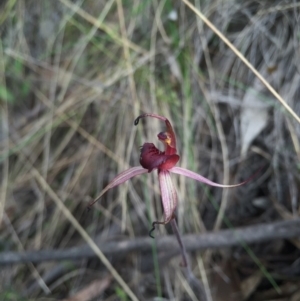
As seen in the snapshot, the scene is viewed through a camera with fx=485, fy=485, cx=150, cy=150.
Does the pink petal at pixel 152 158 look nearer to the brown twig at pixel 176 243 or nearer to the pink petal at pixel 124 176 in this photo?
the pink petal at pixel 124 176

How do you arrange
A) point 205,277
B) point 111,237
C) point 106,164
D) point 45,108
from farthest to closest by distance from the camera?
point 45,108, point 106,164, point 111,237, point 205,277

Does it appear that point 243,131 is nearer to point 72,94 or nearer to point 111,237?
point 111,237

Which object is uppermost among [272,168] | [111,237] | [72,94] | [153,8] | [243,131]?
[153,8]

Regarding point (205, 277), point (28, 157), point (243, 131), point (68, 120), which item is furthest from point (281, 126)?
point (28, 157)

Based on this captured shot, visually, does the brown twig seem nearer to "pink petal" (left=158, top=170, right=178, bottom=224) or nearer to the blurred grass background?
the blurred grass background

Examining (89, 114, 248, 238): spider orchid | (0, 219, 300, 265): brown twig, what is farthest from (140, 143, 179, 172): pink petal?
(0, 219, 300, 265): brown twig

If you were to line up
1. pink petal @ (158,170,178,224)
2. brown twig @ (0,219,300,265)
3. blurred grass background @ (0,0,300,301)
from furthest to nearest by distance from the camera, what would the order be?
blurred grass background @ (0,0,300,301)
brown twig @ (0,219,300,265)
pink petal @ (158,170,178,224)

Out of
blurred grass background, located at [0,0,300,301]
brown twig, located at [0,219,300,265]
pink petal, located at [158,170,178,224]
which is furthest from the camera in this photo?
blurred grass background, located at [0,0,300,301]
